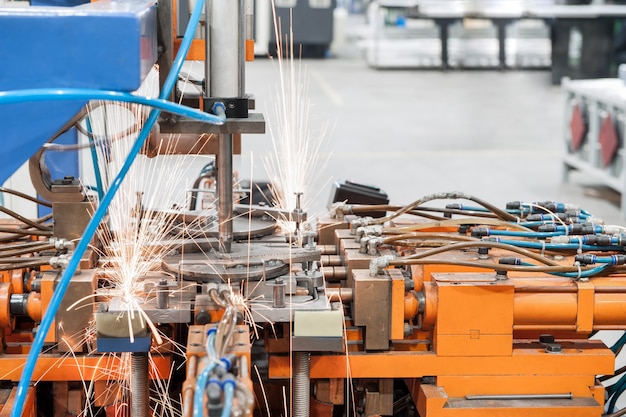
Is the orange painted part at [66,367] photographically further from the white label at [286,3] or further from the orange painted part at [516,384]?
the white label at [286,3]

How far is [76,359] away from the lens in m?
2.60

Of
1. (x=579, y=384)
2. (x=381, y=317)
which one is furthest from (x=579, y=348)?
(x=381, y=317)

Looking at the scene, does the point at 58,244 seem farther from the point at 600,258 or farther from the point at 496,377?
the point at 600,258

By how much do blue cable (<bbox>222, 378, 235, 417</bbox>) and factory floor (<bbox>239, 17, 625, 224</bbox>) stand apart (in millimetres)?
4143

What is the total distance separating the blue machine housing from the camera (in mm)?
1884

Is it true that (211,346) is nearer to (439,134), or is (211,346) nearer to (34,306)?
(34,306)

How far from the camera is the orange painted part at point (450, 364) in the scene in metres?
2.63

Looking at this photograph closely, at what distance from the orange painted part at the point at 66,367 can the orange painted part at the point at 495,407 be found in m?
0.89

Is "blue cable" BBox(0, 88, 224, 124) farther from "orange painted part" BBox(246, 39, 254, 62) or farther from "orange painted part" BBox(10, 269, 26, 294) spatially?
"orange painted part" BBox(10, 269, 26, 294)

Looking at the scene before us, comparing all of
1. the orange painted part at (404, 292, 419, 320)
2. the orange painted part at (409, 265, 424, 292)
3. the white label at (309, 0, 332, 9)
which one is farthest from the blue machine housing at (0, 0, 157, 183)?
the white label at (309, 0, 332, 9)

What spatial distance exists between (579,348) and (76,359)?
1508 millimetres

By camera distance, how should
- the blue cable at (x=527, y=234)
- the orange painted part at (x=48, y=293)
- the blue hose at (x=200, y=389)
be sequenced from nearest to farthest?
the blue hose at (x=200, y=389) < the orange painted part at (x=48, y=293) < the blue cable at (x=527, y=234)

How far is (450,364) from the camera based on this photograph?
267cm

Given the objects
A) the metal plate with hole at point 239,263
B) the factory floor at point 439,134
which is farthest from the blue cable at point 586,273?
the factory floor at point 439,134
